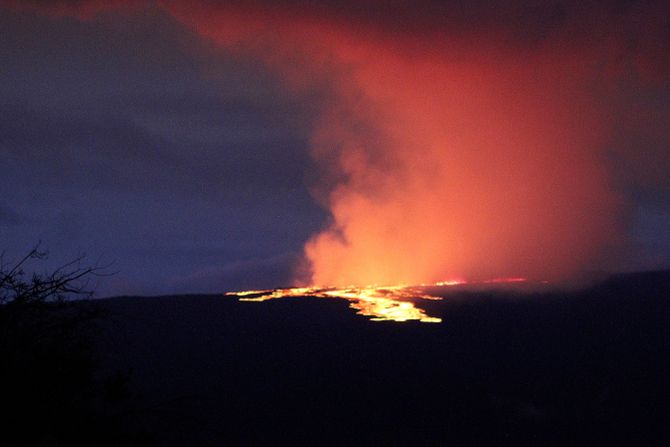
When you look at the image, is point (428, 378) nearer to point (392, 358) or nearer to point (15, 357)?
point (392, 358)

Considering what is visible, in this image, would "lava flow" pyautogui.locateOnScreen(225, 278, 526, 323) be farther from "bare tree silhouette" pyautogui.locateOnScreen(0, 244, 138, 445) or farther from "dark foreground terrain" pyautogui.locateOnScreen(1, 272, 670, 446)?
"bare tree silhouette" pyautogui.locateOnScreen(0, 244, 138, 445)

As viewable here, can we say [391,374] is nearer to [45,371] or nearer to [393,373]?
[393,373]

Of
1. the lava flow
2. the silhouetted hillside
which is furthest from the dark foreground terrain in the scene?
the lava flow

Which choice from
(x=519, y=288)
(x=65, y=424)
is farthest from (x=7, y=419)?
(x=519, y=288)

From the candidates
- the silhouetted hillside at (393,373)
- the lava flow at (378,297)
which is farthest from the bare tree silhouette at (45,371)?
the lava flow at (378,297)

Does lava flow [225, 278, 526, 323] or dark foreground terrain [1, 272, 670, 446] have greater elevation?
lava flow [225, 278, 526, 323]

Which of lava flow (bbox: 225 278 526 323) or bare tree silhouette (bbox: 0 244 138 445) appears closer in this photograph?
bare tree silhouette (bbox: 0 244 138 445)
